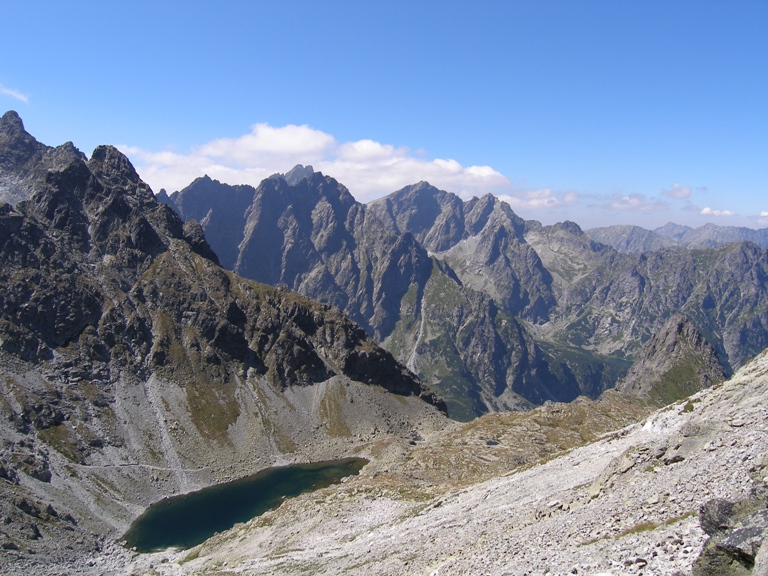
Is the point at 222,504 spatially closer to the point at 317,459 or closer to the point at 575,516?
the point at 317,459

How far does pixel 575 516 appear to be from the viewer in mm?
37781

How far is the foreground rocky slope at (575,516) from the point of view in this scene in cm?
2680

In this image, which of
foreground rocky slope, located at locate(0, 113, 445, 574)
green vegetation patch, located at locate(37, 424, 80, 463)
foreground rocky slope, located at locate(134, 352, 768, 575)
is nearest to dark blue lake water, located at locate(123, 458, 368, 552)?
foreground rocky slope, located at locate(0, 113, 445, 574)

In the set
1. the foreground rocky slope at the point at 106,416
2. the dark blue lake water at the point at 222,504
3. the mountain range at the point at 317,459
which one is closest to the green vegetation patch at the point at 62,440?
the foreground rocky slope at the point at 106,416

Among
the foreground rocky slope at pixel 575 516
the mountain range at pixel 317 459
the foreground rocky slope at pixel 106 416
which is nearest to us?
the foreground rocky slope at pixel 575 516

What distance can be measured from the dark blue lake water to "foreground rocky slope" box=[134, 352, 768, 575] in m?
27.0

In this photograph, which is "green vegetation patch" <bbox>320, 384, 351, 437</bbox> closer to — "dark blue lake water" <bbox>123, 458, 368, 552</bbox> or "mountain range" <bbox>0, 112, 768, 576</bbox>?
"mountain range" <bbox>0, 112, 768, 576</bbox>

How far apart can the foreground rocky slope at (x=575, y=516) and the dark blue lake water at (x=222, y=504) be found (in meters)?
27.0

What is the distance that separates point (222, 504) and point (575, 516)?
396 feet

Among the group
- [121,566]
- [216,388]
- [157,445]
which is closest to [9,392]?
[157,445]

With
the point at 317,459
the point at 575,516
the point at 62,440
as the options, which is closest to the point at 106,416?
the point at 62,440

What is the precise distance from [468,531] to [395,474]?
59.0 metres

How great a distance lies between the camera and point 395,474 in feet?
340

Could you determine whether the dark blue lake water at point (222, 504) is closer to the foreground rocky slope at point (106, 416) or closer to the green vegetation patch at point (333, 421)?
the foreground rocky slope at point (106, 416)
